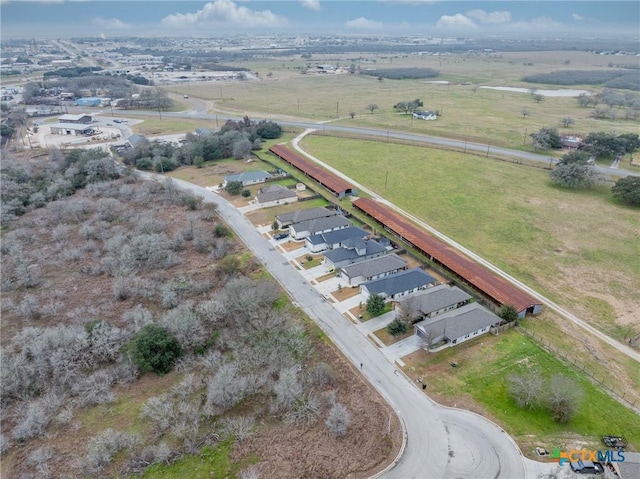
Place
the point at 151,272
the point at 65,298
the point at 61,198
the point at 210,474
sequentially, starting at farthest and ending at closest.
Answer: the point at 61,198 < the point at 151,272 < the point at 65,298 < the point at 210,474

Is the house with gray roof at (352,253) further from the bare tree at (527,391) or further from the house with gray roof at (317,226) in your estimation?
the bare tree at (527,391)

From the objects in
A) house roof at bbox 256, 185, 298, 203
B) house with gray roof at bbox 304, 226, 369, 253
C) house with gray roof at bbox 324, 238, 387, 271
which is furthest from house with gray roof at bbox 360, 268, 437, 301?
house roof at bbox 256, 185, 298, 203

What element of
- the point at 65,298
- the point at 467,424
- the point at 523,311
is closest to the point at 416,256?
the point at 523,311

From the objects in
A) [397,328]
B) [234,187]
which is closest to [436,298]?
[397,328]

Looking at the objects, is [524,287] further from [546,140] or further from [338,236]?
[546,140]

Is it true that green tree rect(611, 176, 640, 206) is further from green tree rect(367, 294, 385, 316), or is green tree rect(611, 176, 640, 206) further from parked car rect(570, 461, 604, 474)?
parked car rect(570, 461, 604, 474)

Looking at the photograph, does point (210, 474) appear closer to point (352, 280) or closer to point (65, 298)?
point (352, 280)
